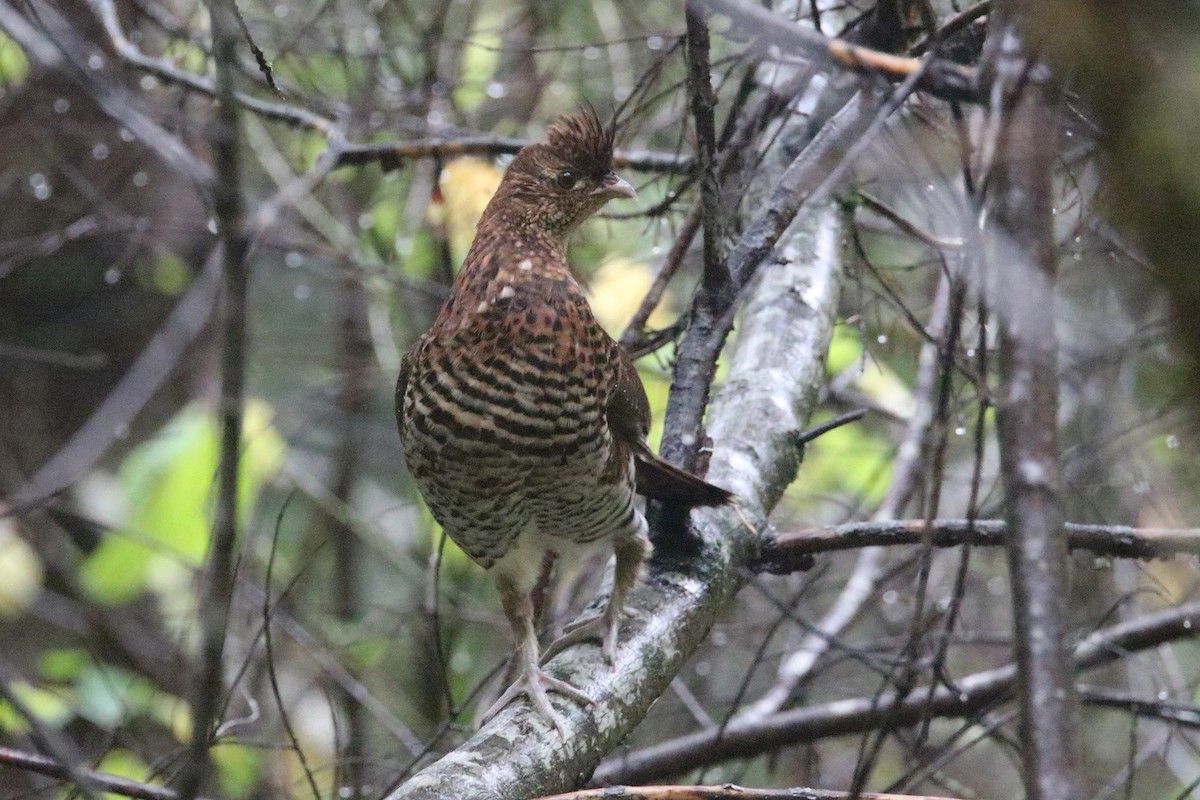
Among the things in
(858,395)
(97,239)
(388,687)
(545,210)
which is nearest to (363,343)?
(97,239)

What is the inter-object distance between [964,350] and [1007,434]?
2.26m

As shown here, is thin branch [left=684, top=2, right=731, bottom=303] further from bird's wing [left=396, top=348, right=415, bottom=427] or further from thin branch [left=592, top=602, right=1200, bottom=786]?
thin branch [left=592, top=602, right=1200, bottom=786]

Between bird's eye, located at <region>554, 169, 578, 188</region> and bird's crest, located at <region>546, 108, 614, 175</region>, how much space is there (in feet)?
0.09

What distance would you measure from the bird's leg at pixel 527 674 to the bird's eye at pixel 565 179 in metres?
1.02

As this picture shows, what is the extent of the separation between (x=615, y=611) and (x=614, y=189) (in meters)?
1.06

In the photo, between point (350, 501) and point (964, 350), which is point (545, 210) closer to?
point (964, 350)

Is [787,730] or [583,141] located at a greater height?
[583,141]

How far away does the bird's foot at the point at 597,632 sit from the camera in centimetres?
266

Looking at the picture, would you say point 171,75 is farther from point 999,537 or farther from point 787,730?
point 999,537

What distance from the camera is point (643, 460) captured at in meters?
2.90

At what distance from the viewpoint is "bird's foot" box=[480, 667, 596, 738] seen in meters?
2.39

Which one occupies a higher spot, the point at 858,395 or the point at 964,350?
the point at 858,395

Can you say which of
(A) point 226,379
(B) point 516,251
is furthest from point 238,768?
(A) point 226,379

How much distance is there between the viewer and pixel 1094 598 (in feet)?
14.1
